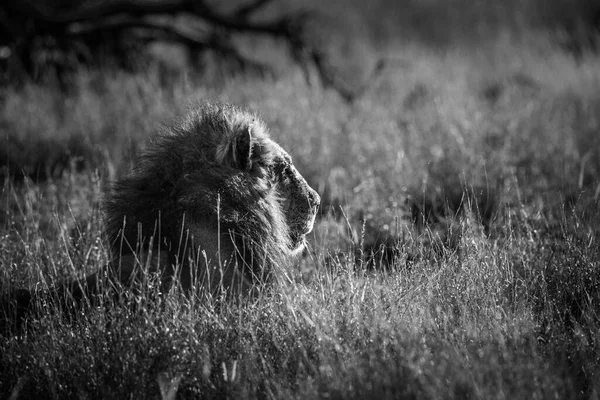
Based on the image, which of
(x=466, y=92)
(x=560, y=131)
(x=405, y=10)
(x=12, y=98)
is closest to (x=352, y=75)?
(x=466, y=92)

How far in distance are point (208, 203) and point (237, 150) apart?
31 centimetres

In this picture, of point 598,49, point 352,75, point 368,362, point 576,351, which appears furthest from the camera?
point 598,49

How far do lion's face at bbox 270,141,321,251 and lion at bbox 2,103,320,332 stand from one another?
0.04m

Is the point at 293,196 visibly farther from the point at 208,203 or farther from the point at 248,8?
the point at 248,8

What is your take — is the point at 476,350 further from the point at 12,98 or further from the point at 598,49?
the point at 598,49

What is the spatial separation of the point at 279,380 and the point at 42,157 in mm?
4695

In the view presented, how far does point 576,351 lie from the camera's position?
3.77 m

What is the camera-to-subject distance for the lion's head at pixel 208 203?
4.19 meters

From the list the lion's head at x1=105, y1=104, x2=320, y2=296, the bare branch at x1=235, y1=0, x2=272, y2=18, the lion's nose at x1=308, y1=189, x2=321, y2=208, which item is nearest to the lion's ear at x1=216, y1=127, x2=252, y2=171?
the lion's head at x1=105, y1=104, x2=320, y2=296

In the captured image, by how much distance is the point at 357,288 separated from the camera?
13.5 feet

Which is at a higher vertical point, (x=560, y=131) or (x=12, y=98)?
(x=12, y=98)

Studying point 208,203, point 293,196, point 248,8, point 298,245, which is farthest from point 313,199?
point 248,8

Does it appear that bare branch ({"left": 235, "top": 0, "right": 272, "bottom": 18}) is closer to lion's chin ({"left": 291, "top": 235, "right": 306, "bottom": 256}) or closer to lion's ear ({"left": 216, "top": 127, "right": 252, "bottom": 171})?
lion's chin ({"left": 291, "top": 235, "right": 306, "bottom": 256})

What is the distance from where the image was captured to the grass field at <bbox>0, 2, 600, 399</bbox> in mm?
3533
